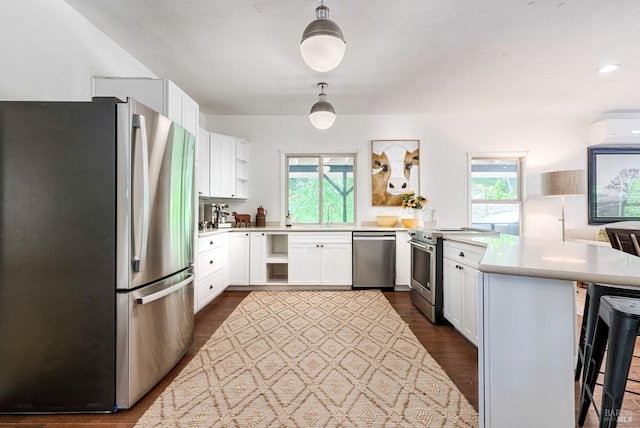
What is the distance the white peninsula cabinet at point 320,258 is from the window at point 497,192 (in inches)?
89.5

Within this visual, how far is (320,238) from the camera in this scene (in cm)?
405

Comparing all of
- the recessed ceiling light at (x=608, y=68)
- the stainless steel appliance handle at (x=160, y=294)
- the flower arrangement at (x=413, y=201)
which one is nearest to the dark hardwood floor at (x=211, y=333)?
the stainless steel appliance handle at (x=160, y=294)

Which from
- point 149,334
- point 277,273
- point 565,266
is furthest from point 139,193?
point 277,273

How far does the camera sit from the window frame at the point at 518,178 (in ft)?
15.0

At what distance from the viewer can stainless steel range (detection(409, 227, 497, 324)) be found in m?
2.83

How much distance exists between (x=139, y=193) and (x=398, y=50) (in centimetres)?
253

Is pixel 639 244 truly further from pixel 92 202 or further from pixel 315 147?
pixel 315 147

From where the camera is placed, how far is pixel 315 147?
4625 millimetres

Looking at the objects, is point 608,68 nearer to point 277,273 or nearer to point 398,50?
point 398,50

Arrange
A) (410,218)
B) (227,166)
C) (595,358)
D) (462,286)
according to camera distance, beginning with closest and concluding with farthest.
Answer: (595,358)
(462,286)
(227,166)
(410,218)

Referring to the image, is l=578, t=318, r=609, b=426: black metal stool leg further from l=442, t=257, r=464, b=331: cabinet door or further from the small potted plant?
the small potted plant

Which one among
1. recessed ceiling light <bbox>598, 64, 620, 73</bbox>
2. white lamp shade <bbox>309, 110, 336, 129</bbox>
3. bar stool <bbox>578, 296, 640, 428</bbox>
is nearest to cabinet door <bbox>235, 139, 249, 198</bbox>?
white lamp shade <bbox>309, 110, 336, 129</bbox>

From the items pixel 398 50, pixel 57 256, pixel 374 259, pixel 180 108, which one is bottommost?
pixel 374 259

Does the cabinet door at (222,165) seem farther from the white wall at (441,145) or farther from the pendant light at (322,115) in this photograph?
the pendant light at (322,115)
